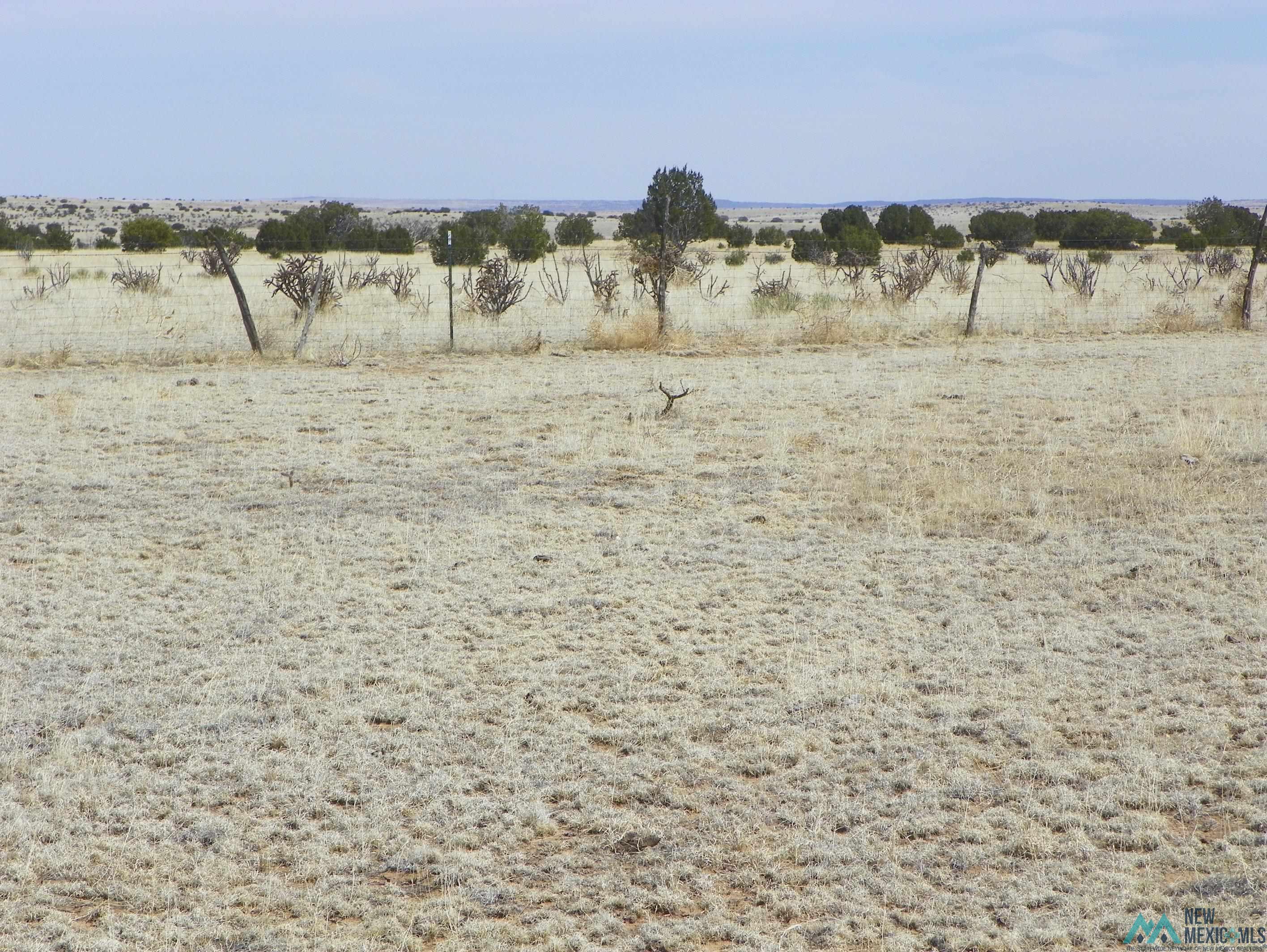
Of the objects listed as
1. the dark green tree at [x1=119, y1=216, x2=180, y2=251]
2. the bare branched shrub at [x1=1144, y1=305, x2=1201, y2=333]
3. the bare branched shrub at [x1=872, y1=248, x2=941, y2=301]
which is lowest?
the bare branched shrub at [x1=1144, y1=305, x2=1201, y2=333]

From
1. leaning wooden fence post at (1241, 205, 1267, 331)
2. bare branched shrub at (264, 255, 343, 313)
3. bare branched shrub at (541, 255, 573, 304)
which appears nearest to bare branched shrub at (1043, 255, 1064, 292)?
leaning wooden fence post at (1241, 205, 1267, 331)

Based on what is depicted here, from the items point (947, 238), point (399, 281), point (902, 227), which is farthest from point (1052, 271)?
point (902, 227)

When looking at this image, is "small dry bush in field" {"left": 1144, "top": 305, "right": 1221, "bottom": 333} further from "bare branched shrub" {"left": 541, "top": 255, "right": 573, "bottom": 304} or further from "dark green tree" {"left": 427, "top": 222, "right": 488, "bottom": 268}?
"dark green tree" {"left": 427, "top": 222, "right": 488, "bottom": 268}

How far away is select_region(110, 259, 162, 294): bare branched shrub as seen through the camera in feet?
75.5

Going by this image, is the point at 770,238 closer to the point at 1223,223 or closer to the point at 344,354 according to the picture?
the point at 1223,223

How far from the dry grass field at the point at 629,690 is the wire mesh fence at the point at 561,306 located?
21.2ft

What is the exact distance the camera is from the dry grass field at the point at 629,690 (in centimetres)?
370

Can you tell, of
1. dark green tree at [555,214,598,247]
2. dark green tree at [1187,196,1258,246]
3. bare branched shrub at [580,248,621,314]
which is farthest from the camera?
dark green tree at [555,214,598,247]

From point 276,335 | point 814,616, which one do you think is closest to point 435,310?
point 276,335

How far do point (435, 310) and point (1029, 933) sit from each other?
18347mm

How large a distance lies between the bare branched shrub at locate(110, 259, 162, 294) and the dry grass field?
13897 millimetres

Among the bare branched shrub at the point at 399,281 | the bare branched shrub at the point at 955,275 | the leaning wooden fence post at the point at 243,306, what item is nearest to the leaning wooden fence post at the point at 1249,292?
the bare branched shrub at the point at 955,275

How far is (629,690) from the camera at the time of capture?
5215mm

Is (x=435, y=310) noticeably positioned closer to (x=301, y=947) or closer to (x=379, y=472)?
(x=379, y=472)
